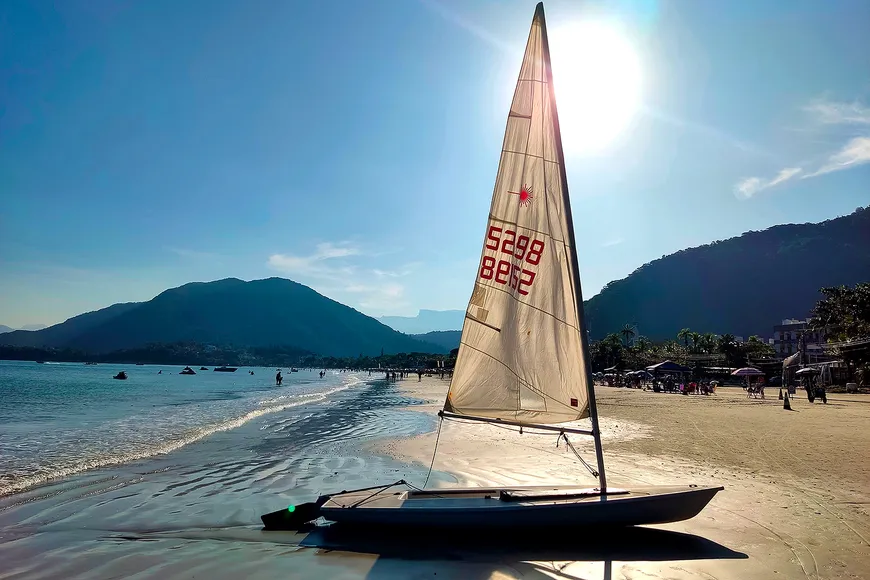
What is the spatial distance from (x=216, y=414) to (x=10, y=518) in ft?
77.1

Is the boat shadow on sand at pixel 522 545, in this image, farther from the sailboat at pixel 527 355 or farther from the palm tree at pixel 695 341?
the palm tree at pixel 695 341

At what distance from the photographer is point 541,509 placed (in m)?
7.65

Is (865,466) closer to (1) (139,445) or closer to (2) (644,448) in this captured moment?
(2) (644,448)

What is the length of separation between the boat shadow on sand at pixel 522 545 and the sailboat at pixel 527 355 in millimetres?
400

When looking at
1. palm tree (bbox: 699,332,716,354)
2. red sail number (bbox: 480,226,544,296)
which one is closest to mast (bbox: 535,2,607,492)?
red sail number (bbox: 480,226,544,296)

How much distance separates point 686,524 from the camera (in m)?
8.71

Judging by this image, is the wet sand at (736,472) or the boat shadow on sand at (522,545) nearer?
the wet sand at (736,472)

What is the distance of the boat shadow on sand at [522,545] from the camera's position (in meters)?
7.40

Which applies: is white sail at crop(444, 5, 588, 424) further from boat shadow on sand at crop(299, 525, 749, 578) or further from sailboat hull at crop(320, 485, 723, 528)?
boat shadow on sand at crop(299, 525, 749, 578)

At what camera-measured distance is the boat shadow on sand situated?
24.3ft

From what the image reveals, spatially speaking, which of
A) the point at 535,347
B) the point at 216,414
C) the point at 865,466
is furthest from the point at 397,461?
the point at 216,414

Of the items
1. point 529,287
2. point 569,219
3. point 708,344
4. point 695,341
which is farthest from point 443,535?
point 695,341

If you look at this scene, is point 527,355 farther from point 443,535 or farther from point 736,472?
point 736,472

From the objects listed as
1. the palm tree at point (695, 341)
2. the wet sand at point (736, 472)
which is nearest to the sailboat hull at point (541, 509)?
the wet sand at point (736, 472)
